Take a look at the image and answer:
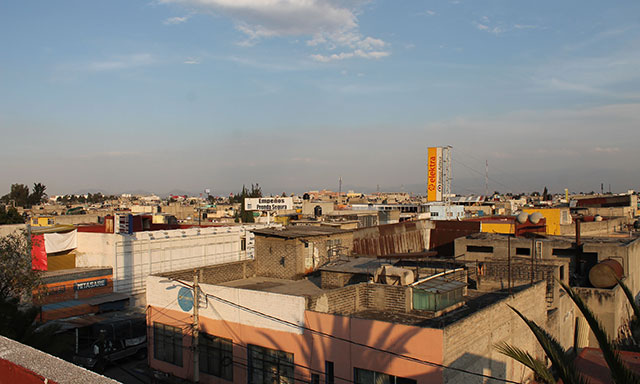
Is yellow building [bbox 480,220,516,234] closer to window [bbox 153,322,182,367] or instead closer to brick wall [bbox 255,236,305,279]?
brick wall [bbox 255,236,305,279]

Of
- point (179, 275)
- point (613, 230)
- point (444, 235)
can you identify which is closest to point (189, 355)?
point (179, 275)

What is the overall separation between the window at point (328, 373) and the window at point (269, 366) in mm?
1263

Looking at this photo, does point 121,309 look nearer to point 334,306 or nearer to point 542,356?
point 334,306

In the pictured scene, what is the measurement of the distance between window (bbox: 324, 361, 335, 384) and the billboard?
5526cm

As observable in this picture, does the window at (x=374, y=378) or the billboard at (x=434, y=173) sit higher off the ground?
the billboard at (x=434, y=173)

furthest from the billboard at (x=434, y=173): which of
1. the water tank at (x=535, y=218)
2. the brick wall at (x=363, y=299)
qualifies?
the brick wall at (x=363, y=299)

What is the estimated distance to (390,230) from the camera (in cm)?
3744

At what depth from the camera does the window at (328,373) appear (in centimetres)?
1451

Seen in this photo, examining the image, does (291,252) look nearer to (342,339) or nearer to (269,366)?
(269,366)

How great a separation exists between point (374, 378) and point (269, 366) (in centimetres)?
397

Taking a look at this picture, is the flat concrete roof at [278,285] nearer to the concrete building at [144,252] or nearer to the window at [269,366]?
the window at [269,366]

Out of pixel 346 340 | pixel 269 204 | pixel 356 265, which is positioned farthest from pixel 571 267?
pixel 269 204

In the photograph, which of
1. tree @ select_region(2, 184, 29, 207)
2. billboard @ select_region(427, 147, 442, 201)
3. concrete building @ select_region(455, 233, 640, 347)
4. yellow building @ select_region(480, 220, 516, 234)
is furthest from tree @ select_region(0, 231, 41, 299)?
tree @ select_region(2, 184, 29, 207)

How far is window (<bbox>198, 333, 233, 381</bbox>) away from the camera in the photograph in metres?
17.1
